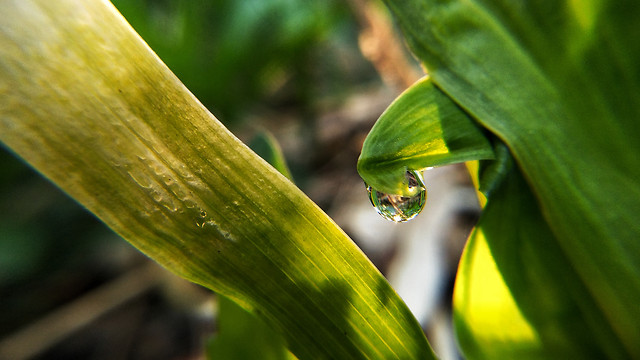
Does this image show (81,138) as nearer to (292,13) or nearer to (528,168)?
(528,168)

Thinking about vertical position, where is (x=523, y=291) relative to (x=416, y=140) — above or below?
below

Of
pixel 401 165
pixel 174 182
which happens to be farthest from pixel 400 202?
pixel 174 182

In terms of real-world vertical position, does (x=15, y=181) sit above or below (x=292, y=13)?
above

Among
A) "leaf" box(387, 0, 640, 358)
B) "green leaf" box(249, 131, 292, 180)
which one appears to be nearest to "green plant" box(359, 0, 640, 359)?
"leaf" box(387, 0, 640, 358)

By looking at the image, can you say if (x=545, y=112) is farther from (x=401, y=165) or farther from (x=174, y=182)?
(x=174, y=182)

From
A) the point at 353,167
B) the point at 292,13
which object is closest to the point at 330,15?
the point at 292,13

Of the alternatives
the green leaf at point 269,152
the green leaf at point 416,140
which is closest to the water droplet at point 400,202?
the green leaf at point 416,140

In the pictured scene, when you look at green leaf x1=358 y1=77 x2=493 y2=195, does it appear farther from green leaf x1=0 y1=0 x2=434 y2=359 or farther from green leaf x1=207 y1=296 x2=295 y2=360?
green leaf x1=207 y1=296 x2=295 y2=360
